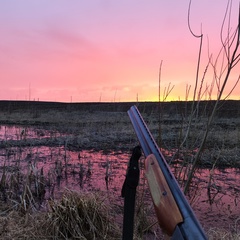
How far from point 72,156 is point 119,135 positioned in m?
5.63

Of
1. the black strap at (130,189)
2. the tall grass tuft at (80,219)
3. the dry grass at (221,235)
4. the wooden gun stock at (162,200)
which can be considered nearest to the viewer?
the wooden gun stock at (162,200)

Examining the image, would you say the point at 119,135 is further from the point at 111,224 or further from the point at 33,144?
the point at 111,224

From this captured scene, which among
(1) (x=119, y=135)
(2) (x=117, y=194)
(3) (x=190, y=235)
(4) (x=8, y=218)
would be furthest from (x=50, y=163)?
(3) (x=190, y=235)

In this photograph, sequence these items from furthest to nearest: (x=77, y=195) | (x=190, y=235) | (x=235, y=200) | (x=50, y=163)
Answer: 1. (x=50, y=163)
2. (x=235, y=200)
3. (x=77, y=195)
4. (x=190, y=235)

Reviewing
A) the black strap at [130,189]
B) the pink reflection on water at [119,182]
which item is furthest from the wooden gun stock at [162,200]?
the pink reflection on water at [119,182]

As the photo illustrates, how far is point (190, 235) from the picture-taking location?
1.09 metres

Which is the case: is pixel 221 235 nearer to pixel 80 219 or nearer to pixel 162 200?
pixel 80 219

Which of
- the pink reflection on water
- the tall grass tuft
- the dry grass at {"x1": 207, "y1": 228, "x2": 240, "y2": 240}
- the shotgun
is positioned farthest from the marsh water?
the shotgun

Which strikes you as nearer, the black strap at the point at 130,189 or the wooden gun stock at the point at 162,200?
the wooden gun stock at the point at 162,200

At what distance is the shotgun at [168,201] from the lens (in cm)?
113

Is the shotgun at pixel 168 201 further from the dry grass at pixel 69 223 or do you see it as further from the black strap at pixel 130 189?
the dry grass at pixel 69 223

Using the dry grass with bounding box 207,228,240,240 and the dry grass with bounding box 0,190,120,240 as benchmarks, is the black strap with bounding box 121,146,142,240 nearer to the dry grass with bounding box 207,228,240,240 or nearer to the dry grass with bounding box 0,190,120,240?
the dry grass with bounding box 0,190,120,240

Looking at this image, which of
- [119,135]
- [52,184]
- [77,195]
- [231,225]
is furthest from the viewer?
[119,135]

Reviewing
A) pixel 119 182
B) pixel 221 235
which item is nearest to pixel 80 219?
pixel 221 235
